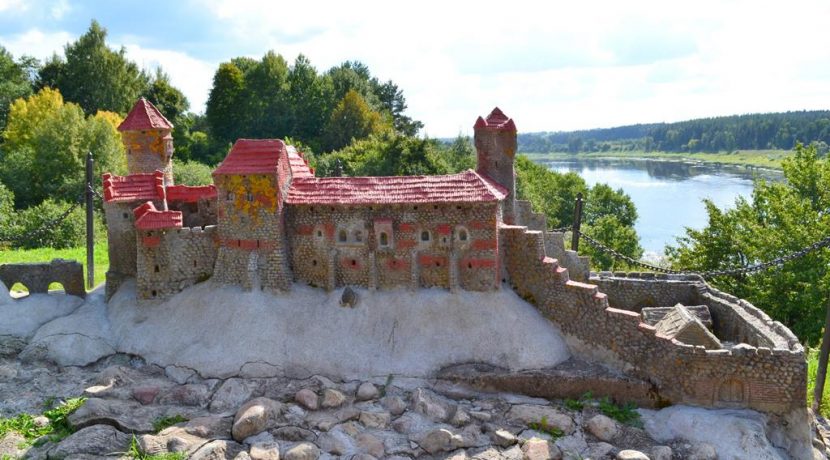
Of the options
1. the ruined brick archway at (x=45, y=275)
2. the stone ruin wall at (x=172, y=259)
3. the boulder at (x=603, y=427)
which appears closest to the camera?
the boulder at (x=603, y=427)

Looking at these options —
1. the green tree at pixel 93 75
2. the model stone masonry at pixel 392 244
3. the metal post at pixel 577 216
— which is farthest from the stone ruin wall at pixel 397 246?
the green tree at pixel 93 75

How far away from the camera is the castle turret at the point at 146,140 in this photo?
79.9ft

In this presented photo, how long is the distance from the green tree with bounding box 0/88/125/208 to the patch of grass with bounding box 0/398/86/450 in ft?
96.1

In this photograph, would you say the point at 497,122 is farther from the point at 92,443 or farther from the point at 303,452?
the point at 92,443

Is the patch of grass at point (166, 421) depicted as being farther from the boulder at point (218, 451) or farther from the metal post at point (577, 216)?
the metal post at point (577, 216)

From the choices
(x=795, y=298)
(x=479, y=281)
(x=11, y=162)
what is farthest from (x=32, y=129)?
(x=795, y=298)

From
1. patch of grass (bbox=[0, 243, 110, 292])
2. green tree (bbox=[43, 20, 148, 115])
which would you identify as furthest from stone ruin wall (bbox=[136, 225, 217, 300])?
green tree (bbox=[43, 20, 148, 115])

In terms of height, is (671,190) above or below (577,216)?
below

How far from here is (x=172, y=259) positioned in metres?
22.3

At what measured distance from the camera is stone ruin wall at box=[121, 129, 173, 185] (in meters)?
24.6

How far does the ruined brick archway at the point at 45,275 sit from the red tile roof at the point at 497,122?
15170mm

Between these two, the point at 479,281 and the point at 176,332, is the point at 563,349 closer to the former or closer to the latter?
the point at 479,281

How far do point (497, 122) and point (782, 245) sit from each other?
1387 cm

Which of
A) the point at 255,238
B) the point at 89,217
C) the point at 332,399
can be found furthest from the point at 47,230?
the point at 332,399
